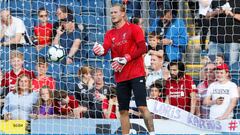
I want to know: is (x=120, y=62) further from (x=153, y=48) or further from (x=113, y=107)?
(x=153, y=48)

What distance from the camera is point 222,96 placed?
10594 millimetres

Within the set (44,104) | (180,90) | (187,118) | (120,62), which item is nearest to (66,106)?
(44,104)

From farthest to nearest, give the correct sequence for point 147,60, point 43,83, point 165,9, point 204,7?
1. point 165,9
2. point 204,7
3. point 147,60
4. point 43,83

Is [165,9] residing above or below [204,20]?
above

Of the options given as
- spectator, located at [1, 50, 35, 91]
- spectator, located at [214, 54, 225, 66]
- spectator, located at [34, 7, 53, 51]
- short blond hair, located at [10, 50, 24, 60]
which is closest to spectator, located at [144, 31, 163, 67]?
spectator, located at [214, 54, 225, 66]

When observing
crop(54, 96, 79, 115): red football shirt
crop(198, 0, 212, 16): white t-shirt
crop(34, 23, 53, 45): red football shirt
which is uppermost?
crop(198, 0, 212, 16): white t-shirt

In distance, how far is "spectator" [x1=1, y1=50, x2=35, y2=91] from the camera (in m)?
11.1

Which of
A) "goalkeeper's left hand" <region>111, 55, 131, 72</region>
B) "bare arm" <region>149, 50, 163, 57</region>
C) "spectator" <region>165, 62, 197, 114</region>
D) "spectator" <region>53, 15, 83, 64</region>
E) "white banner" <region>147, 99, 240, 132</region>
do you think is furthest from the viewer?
"spectator" <region>53, 15, 83, 64</region>

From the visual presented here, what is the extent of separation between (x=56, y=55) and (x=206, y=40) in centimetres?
257

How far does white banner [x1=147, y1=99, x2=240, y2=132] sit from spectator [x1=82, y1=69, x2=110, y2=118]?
76cm

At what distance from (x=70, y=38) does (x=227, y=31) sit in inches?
96.6

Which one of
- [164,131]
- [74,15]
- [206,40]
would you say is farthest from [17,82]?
[206,40]

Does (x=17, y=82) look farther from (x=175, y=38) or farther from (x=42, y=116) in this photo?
(x=175, y=38)

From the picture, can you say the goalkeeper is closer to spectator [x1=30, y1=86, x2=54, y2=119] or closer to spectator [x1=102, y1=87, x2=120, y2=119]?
spectator [x1=102, y1=87, x2=120, y2=119]
